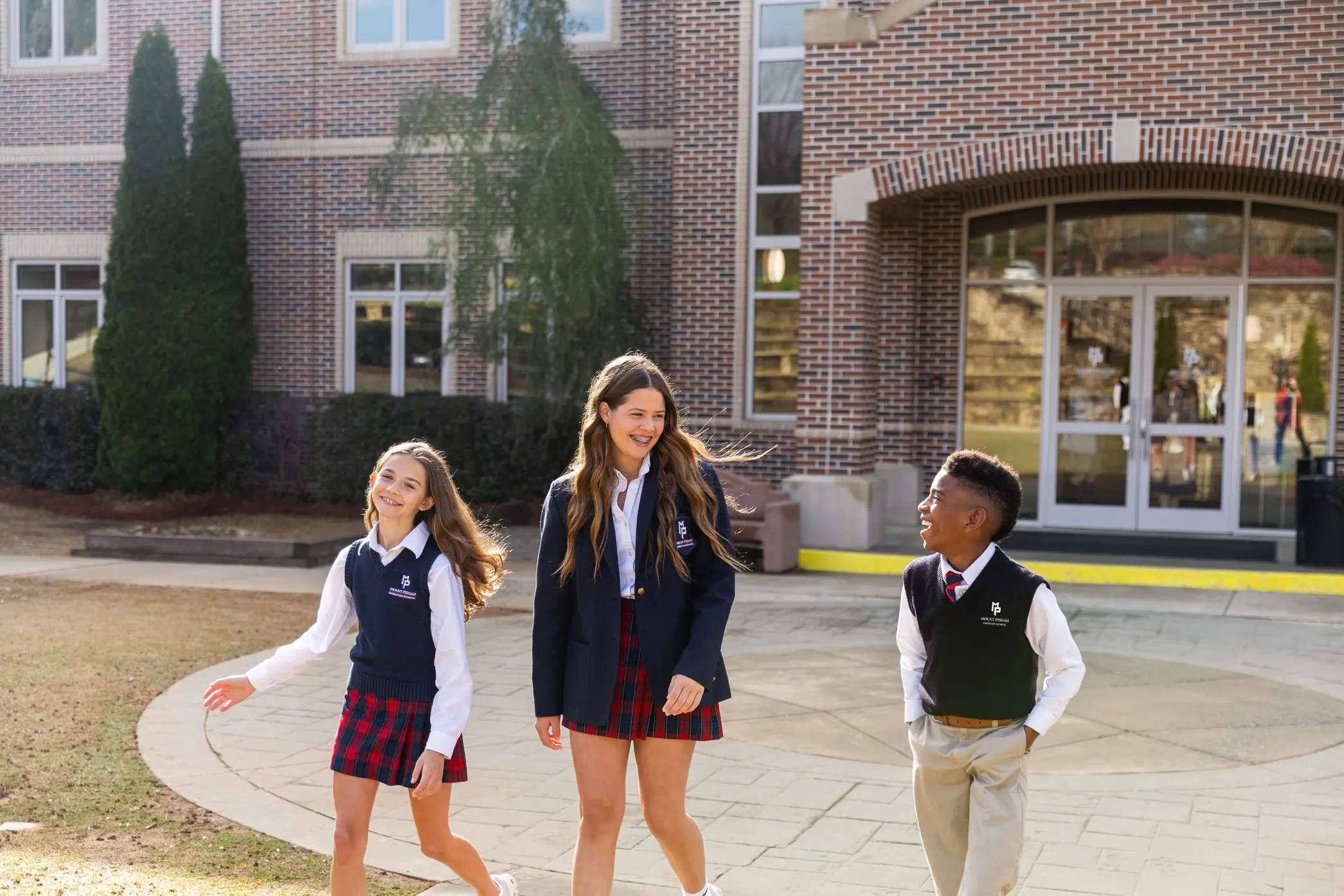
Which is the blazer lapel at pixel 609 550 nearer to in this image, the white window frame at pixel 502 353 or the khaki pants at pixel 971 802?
the khaki pants at pixel 971 802

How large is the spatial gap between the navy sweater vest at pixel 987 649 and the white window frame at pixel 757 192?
12.3 m

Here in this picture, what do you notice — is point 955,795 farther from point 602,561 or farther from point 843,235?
point 843,235

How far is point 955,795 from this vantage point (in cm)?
392

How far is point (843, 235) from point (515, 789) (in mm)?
8964

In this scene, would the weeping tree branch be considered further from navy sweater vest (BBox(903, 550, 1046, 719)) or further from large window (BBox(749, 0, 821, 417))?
navy sweater vest (BBox(903, 550, 1046, 719))

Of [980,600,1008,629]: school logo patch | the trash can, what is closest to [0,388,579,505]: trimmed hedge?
the trash can

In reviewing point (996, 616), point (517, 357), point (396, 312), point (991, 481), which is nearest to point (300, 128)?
point (396, 312)

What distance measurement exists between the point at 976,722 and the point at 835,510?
34.3 ft

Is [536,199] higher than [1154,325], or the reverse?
[536,199]

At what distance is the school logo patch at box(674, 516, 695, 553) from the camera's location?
4129 mm

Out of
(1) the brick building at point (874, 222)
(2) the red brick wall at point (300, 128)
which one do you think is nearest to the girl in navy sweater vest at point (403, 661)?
(1) the brick building at point (874, 222)

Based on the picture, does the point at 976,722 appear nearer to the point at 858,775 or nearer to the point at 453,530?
the point at 453,530

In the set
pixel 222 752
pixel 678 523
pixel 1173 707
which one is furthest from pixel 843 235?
pixel 678 523

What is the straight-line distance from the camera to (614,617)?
408 cm
